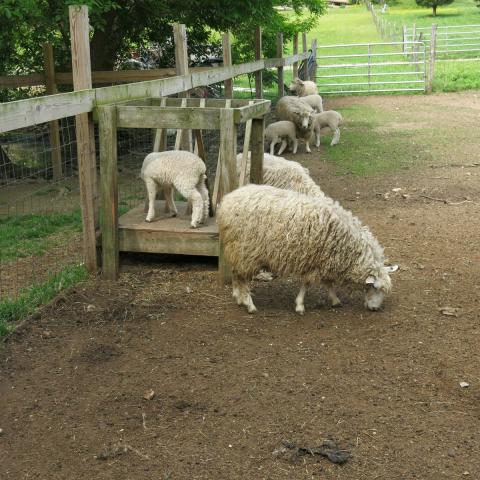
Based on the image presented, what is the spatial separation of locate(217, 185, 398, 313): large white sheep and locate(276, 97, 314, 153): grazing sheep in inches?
306

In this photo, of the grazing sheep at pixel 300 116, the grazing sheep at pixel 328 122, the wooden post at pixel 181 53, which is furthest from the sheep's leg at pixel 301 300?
the grazing sheep at pixel 328 122

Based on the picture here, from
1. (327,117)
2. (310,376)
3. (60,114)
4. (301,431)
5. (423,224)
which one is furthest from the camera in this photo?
(327,117)

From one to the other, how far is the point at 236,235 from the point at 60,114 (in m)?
1.60

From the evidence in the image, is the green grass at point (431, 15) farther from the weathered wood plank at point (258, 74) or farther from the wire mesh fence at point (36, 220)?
the wire mesh fence at point (36, 220)

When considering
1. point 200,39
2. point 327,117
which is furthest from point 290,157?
point 200,39

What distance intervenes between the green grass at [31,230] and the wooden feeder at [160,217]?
1.24 metres

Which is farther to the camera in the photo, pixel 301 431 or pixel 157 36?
pixel 157 36

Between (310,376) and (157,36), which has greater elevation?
(157,36)

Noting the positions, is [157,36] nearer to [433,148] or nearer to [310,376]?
[433,148]

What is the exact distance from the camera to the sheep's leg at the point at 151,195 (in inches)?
250

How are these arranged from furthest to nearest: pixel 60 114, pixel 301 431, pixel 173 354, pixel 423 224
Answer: pixel 423 224 < pixel 60 114 < pixel 173 354 < pixel 301 431

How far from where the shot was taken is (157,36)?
44.0 feet

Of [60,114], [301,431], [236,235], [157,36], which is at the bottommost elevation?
[301,431]

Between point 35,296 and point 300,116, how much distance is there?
8429mm
